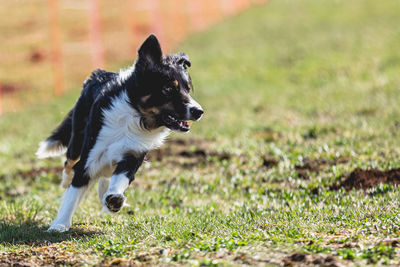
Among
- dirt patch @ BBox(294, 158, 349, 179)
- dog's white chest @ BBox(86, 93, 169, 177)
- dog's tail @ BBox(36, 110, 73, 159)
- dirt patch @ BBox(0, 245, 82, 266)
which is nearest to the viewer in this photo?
dirt patch @ BBox(0, 245, 82, 266)

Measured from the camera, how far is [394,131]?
1051cm

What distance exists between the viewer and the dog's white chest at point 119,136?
20.7 feet

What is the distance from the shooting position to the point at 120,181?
19.9 ft

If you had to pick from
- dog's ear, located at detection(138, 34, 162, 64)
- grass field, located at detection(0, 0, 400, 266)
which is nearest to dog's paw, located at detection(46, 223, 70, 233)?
grass field, located at detection(0, 0, 400, 266)

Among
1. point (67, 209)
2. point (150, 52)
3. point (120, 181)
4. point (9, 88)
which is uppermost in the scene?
point (9, 88)

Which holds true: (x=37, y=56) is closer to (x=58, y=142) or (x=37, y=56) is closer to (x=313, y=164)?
(x=58, y=142)

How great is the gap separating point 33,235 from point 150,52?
2.27 metres

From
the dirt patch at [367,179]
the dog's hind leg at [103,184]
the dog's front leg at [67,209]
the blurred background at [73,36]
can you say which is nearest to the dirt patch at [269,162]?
the dirt patch at [367,179]

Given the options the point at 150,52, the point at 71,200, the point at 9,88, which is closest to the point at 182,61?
the point at 150,52

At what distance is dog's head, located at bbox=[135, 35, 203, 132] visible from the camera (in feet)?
20.2

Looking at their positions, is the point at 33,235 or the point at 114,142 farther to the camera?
the point at 114,142

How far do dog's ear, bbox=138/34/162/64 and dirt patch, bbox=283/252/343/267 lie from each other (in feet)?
8.54

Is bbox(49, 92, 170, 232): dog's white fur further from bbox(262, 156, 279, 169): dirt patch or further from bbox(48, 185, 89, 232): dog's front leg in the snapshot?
bbox(262, 156, 279, 169): dirt patch

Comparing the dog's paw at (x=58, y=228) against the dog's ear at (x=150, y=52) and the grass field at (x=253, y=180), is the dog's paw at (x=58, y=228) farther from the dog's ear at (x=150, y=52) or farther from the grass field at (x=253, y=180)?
the dog's ear at (x=150, y=52)
